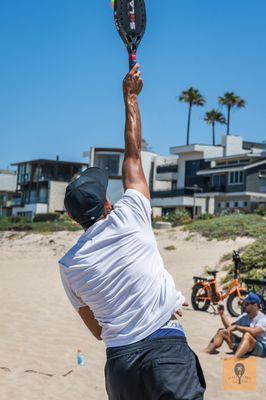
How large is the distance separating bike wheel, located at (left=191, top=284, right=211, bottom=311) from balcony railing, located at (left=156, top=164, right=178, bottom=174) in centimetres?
5169

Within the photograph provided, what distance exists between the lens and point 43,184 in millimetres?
72750

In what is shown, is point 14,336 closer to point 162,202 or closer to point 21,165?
point 162,202

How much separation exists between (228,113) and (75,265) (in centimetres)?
7223

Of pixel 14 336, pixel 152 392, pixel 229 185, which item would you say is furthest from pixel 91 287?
pixel 229 185

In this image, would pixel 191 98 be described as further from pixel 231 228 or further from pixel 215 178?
pixel 231 228

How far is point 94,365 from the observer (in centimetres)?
759

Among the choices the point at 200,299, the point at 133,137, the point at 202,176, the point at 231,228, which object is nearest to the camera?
the point at 133,137

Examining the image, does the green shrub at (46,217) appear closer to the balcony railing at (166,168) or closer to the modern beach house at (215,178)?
the modern beach house at (215,178)

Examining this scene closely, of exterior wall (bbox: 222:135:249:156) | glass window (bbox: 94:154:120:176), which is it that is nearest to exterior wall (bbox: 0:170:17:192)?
glass window (bbox: 94:154:120:176)

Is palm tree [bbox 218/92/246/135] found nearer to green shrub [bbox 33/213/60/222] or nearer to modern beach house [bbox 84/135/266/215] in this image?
modern beach house [bbox 84/135/266/215]

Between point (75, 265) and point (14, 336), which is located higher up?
point (75, 265)

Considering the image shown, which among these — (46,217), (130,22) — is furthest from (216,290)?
(46,217)

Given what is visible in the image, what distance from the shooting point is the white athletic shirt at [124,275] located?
2572mm

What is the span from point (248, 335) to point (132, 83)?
20.1ft
